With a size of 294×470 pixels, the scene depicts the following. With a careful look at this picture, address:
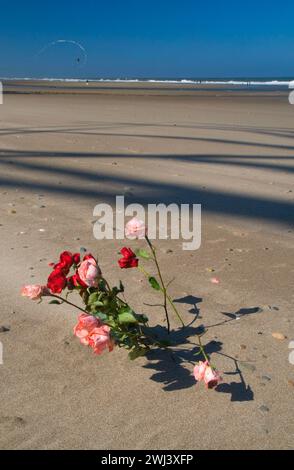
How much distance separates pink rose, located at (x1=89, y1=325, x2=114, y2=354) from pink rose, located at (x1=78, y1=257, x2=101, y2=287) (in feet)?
0.52

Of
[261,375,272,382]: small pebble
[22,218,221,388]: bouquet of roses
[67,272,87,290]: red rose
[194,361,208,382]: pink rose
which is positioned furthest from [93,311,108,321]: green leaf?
[261,375,272,382]: small pebble

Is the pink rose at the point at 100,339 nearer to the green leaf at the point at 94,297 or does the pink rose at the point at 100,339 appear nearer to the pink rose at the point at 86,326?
the pink rose at the point at 86,326

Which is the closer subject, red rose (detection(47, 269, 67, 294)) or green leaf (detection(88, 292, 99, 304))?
red rose (detection(47, 269, 67, 294))

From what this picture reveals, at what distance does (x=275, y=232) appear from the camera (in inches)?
138

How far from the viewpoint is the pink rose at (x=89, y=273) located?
1906mm

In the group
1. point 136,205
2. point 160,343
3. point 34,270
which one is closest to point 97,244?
point 34,270

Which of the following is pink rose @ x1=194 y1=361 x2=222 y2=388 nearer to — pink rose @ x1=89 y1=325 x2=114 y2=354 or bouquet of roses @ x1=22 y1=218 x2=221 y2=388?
bouquet of roses @ x1=22 y1=218 x2=221 y2=388

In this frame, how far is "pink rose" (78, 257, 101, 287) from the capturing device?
1906 mm

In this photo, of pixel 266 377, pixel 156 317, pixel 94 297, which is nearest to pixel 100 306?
pixel 94 297

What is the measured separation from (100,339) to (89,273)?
217 millimetres

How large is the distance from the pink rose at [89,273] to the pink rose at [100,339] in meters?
0.16

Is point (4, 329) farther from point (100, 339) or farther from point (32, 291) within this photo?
point (100, 339)

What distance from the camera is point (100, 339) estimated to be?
183cm

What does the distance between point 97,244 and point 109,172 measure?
198cm
